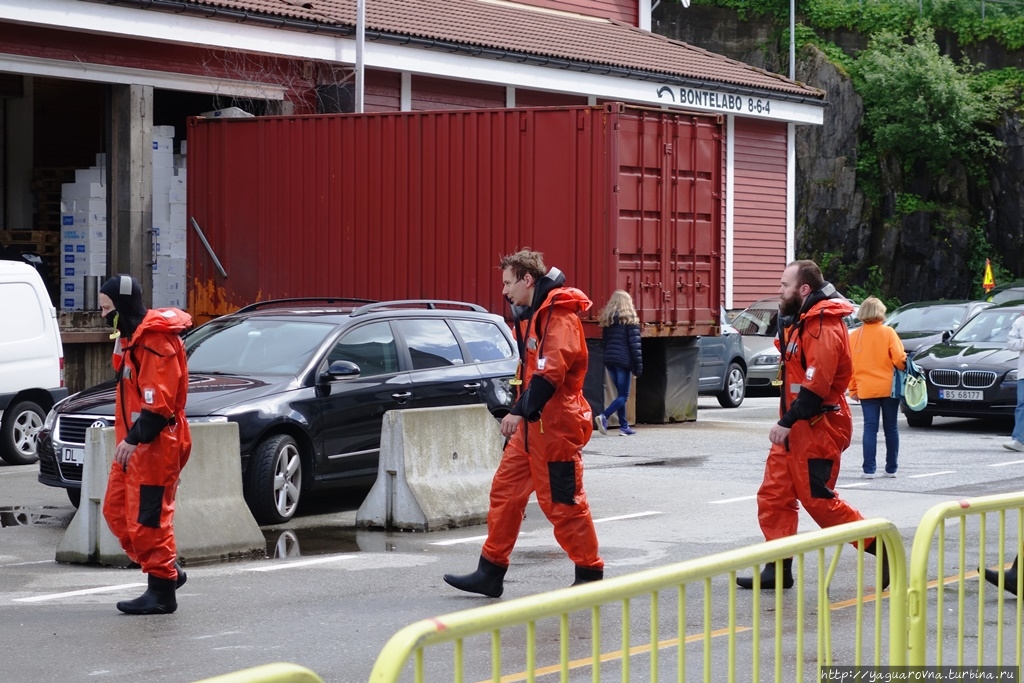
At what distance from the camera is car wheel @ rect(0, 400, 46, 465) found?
47.6ft

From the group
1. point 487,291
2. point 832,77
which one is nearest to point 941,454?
point 487,291

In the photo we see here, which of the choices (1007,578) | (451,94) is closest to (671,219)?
(451,94)

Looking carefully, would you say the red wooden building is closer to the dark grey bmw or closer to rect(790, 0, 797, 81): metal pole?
the dark grey bmw

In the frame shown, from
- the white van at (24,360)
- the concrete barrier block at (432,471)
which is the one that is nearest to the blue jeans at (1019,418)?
the concrete barrier block at (432,471)

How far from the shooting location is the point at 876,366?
44.4 feet

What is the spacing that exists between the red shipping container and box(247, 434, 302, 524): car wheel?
7.19 meters

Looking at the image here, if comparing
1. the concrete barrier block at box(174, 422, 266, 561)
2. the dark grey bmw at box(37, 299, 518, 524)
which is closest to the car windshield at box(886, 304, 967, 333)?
the dark grey bmw at box(37, 299, 518, 524)

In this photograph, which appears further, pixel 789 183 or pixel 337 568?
pixel 789 183

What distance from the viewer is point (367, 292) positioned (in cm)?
1927

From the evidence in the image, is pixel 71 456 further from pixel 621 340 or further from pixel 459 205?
pixel 459 205

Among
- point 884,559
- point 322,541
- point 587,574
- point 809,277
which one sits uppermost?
point 809,277

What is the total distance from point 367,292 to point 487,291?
1889 mm

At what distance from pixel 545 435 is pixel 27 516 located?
5.25 meters

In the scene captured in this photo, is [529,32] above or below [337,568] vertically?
above
